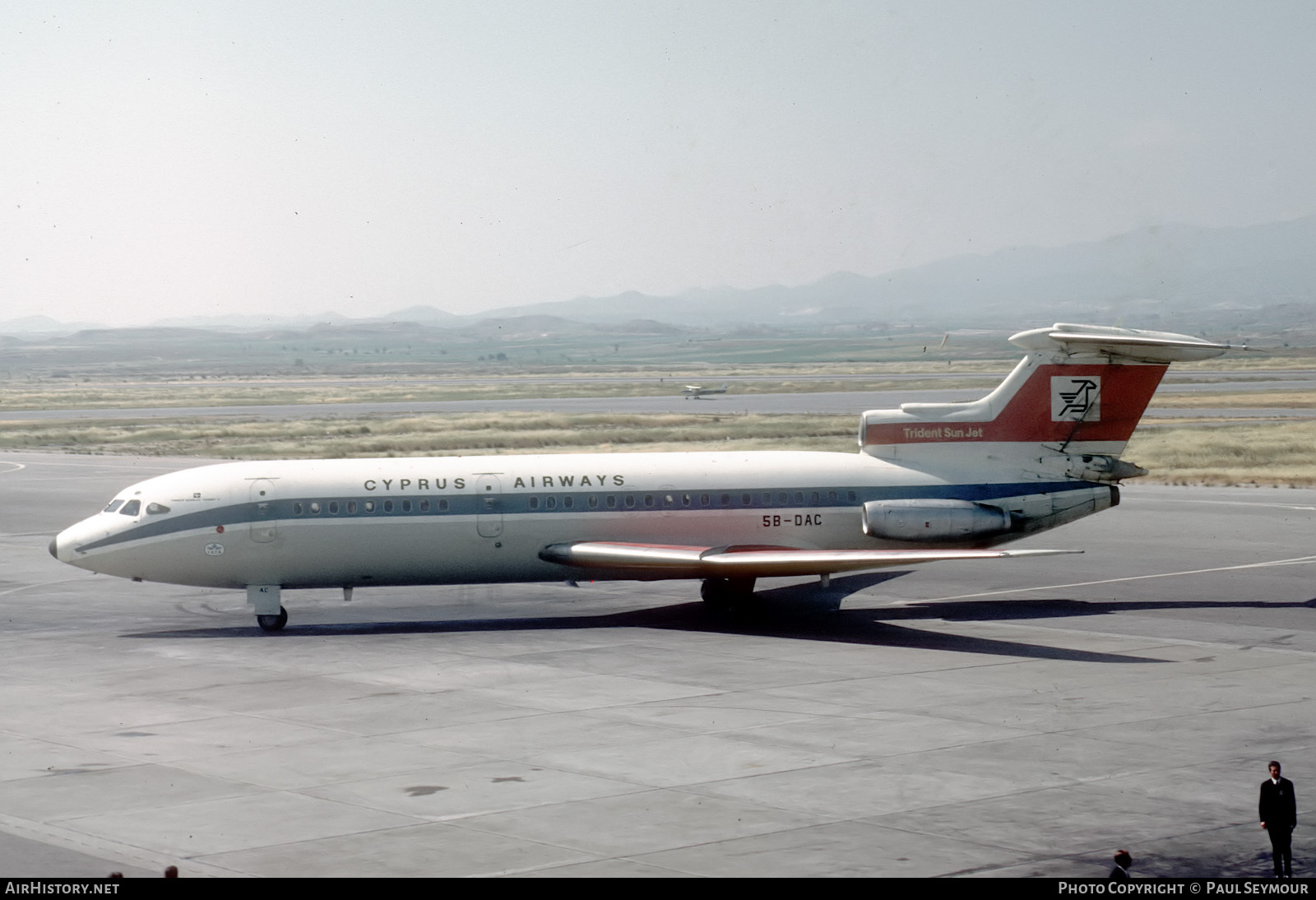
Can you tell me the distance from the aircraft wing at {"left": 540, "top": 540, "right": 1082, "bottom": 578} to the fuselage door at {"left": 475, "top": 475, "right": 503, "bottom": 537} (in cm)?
120

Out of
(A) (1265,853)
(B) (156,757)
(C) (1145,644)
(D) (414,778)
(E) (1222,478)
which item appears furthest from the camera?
(E) (1222,478)

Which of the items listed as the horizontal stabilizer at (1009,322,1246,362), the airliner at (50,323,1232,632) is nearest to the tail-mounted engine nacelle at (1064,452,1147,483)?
the airliner at (50,323,1232,632)

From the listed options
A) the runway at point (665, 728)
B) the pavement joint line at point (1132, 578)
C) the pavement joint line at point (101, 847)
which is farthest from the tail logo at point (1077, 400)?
the pavement joint line at point (101, 847)

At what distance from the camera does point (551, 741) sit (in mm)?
20594

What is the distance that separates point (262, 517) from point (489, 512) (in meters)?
4.71

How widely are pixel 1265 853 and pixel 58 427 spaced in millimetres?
107351

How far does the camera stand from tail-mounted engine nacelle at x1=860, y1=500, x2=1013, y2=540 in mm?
31406

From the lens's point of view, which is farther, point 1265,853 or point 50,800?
point 50,800

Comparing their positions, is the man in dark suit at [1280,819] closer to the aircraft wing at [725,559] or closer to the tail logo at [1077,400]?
the aircraft wing at [725,559]

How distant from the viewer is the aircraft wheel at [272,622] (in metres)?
30.8
